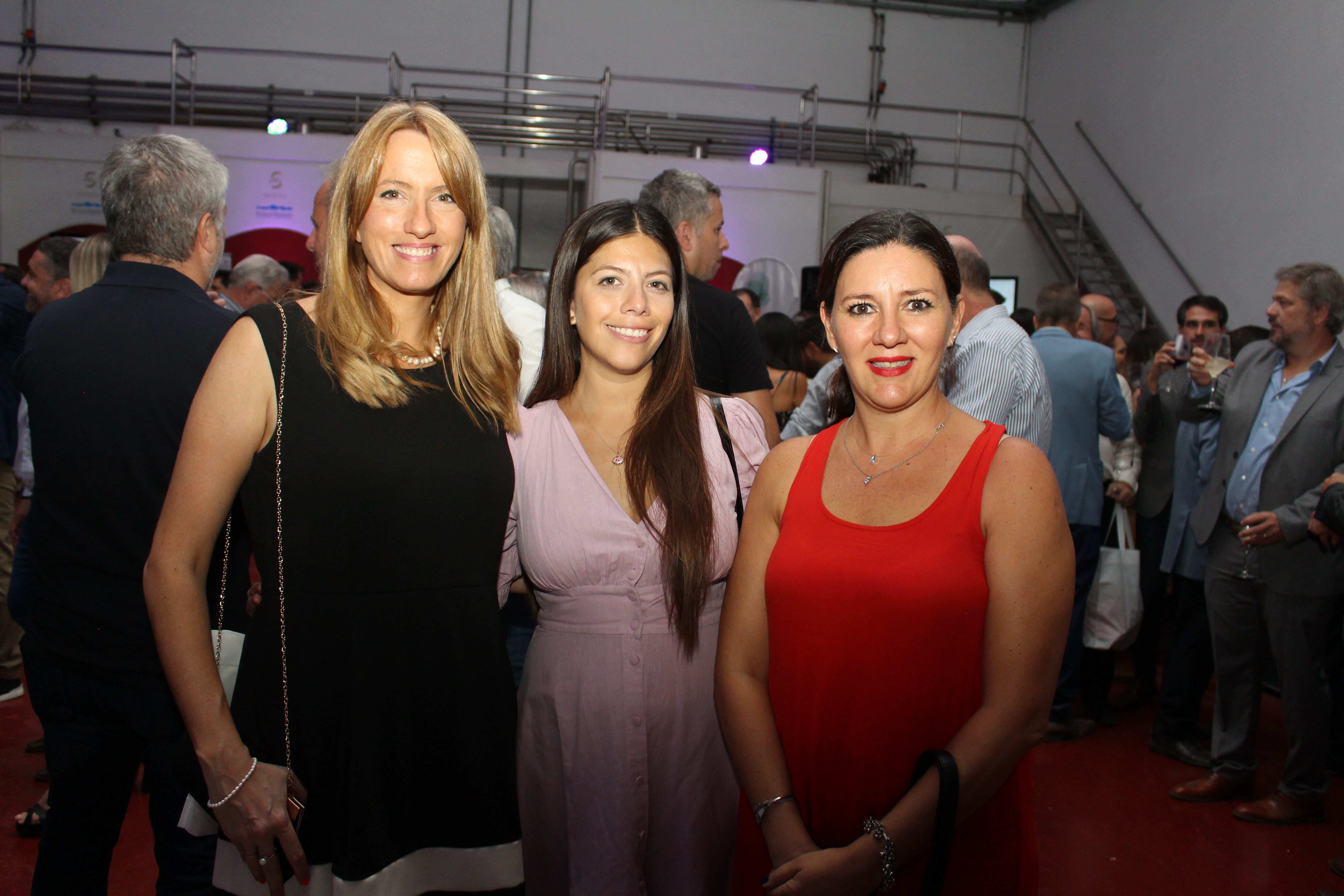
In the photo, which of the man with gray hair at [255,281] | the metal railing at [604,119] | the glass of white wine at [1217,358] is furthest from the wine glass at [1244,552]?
the metal railing at [604,119]

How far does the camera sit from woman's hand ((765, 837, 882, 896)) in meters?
1.36

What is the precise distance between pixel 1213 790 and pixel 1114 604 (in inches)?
33.6

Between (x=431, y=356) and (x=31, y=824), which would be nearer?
(x=431, y=356)

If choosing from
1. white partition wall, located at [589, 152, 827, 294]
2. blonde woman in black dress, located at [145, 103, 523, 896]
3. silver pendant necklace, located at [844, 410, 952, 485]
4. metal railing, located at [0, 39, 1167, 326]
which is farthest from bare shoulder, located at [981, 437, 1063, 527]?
metal railing, located at [0, 39, 1167, 326]

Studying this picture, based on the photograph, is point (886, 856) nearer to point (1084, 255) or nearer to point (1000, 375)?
point (1000, 375)

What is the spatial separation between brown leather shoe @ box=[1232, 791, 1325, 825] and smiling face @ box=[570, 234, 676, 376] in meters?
3.19

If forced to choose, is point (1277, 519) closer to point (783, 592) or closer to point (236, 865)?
point (783, 592)

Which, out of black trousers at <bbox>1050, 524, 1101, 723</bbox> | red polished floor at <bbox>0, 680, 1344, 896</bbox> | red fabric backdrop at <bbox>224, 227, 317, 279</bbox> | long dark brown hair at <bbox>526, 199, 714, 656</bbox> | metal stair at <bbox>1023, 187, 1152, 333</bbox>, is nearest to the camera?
long dark brown hair at <bbox>526, 199, 714, 656</bbox>

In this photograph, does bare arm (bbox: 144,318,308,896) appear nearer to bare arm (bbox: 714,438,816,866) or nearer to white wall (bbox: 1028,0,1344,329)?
bare arm (bbox: 714,438,816,866)

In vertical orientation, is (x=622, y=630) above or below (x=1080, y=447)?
below

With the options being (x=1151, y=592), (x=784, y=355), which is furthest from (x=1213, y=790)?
(x=784, y=355)

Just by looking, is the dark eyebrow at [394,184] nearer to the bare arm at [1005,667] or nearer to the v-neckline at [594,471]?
the v-neckline at [594,471]

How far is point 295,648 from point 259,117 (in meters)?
10.6

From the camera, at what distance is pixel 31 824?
2971 millimetres
